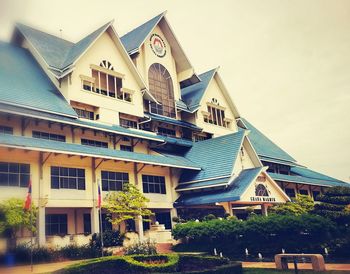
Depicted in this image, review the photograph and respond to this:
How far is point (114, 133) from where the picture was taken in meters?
26.4

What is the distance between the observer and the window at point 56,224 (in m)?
22.6

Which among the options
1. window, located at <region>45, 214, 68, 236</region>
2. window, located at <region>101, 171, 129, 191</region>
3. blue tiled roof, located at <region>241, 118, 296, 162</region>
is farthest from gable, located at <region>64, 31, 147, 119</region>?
blue tiled roof, located at <region>241, 118, 296, 162</region>

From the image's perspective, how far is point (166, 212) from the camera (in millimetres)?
30219

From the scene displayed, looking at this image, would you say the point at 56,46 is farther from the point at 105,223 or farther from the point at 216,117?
the point at 216,117

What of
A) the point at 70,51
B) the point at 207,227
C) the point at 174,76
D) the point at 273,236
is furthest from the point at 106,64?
the point at 273,236

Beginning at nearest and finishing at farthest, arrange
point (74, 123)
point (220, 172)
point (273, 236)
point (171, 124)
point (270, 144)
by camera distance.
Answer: point (273, 236), point (74, 123), point (220, 172), point (171, 124), point (270, 144)

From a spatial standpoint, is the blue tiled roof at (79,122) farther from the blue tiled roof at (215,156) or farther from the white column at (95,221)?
the white column at (95,221)

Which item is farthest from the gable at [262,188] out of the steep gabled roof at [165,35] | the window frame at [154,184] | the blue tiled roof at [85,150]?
the steep gabled roof at [165,35]

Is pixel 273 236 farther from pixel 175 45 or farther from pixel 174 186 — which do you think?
pixel 175 45

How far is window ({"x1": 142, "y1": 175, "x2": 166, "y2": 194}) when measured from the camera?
92.8 ft

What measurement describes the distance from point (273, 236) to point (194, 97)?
18604 mm

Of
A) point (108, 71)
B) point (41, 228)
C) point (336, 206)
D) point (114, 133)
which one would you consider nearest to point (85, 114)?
point (114, 133)

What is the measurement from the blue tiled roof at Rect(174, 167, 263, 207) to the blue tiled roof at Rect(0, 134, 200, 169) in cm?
258

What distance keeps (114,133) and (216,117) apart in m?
15.0
